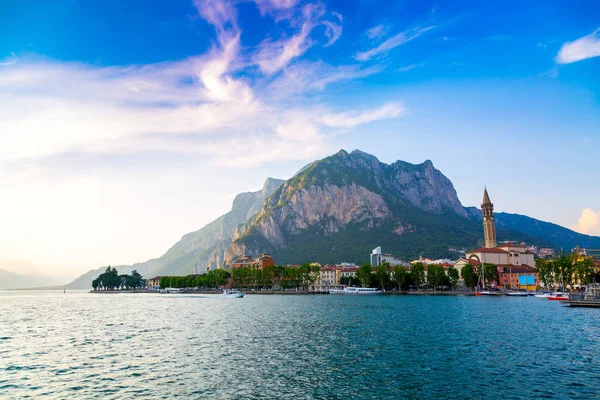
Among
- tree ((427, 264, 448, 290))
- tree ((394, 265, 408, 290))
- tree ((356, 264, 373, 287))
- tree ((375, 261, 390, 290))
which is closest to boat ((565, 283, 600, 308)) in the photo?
tree ((427, 264, 448, 290))

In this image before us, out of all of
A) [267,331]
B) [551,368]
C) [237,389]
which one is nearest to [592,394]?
[551,368]

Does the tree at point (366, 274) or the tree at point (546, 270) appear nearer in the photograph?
the tree at point (546, 270)

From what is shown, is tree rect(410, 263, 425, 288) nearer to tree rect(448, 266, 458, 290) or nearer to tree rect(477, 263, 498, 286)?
tree rect(448, 266, 458, 290)

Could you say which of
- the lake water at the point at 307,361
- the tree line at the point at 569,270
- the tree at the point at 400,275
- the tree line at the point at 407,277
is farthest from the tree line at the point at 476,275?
the lake water at the point at 307,361

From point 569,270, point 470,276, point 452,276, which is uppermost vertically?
point 569,270

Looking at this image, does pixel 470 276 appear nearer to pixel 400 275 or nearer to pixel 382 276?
pixel 400 275

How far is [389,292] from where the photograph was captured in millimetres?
191375

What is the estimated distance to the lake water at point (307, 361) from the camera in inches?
1167

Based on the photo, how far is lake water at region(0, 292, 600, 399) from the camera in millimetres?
29641

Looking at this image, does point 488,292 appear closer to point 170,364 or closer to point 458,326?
point 458,326

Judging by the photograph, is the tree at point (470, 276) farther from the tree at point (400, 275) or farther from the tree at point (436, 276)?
the tree at point (400, 275)

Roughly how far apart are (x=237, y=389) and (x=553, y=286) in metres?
197

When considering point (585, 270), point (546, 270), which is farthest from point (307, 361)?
point (546, 270)

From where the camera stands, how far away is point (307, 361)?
3850 cm
